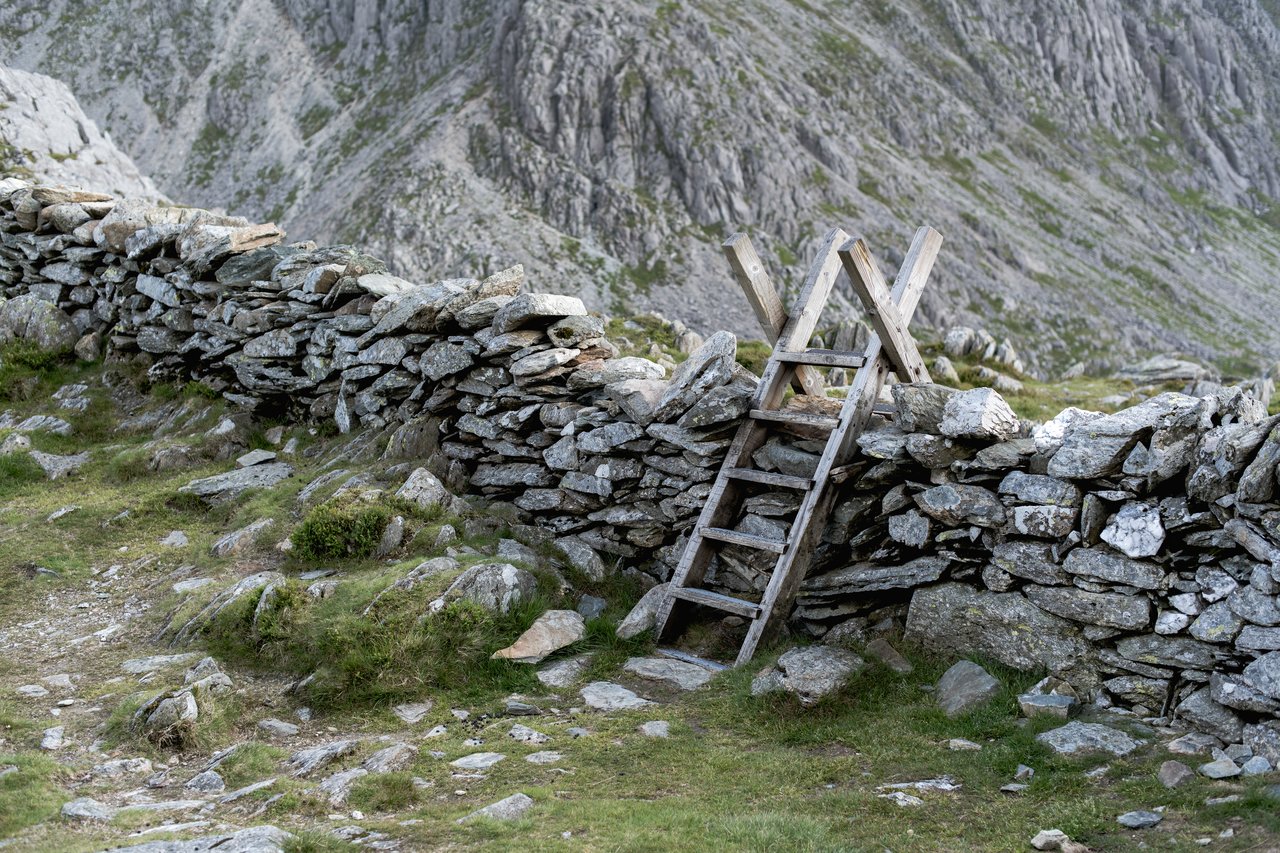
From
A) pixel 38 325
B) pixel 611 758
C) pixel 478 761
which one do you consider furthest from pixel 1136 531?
pixel 38 325

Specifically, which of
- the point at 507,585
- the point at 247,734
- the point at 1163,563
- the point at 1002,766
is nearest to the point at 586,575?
the point at 507,585

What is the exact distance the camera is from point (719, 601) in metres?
10.0

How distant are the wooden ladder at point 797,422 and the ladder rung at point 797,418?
1 cm

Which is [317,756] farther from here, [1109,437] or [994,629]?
[1109,437]

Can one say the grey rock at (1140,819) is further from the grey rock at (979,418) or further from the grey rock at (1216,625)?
the grey rock at (979,418)

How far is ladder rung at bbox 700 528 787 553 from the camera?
993 cm

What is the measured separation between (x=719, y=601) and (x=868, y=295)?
3.64 m

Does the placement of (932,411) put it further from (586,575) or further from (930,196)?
(930,196)

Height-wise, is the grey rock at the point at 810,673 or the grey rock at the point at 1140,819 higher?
the grey rock at the point at 1140,819

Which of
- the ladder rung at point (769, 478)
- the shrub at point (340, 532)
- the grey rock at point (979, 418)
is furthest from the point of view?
the shrub at point (340, 532)

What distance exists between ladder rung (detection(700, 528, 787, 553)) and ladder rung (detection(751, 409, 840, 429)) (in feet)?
4.35

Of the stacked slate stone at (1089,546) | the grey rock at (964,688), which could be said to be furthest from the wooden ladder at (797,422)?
the grey rock at (964,688)

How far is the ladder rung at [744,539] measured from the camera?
9932 mm

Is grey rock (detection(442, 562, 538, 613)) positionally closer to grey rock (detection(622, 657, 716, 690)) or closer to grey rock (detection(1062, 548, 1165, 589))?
grey rock (detection(622, 657, 716, 690))
